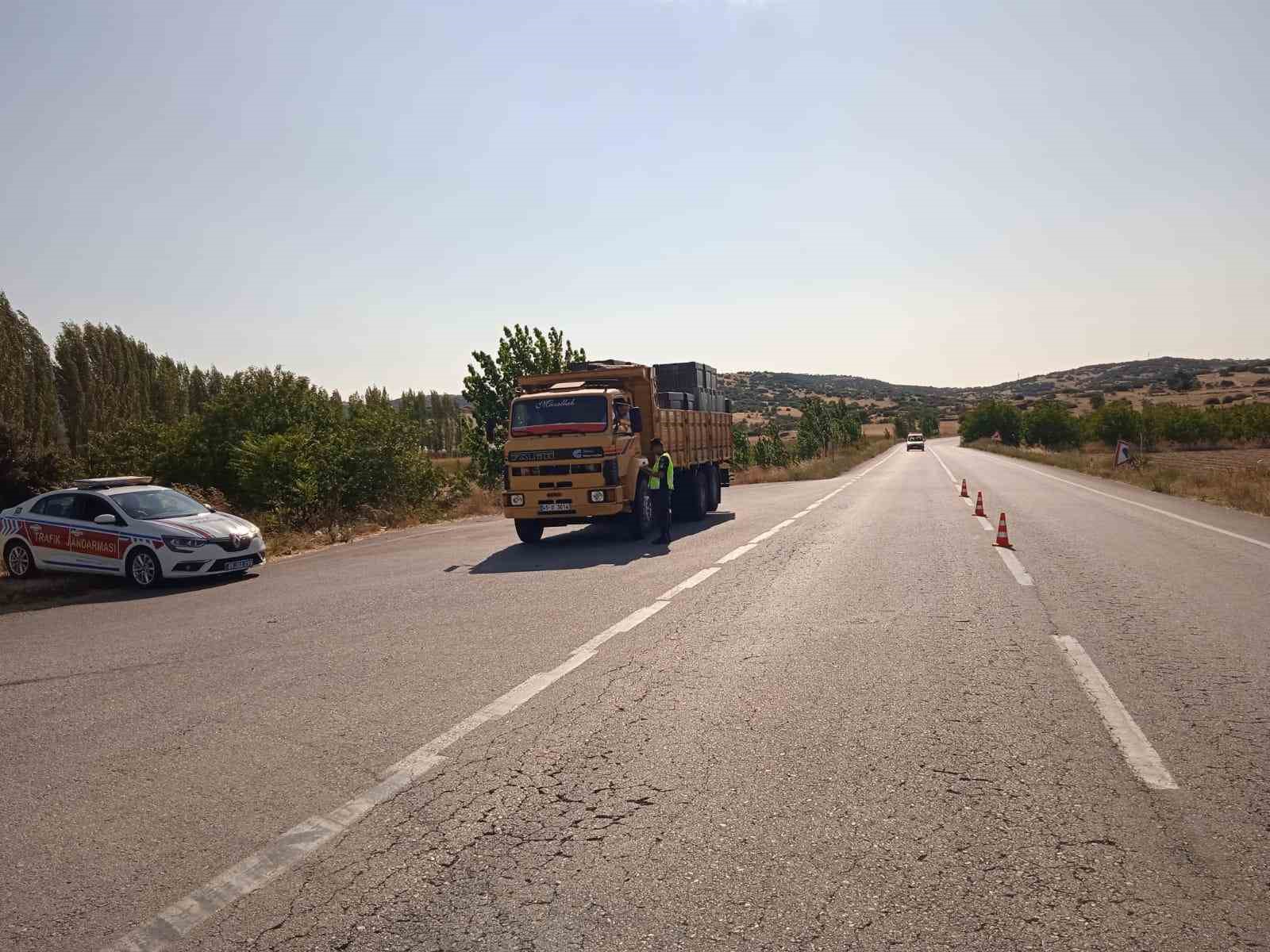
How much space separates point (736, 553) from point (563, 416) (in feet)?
14.0

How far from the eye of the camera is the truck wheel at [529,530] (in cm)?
1627

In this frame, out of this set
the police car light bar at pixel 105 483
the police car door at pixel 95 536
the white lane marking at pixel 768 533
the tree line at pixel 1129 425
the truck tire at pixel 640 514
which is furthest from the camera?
the tree line at pixel 1129 425

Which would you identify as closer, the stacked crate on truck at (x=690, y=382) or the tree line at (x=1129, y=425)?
the stacked crate on truck at (x=690, y=382)

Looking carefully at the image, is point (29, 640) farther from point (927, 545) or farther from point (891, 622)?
point (927, 545)

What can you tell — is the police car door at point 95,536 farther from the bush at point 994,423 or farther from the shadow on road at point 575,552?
the bush at point 994,423

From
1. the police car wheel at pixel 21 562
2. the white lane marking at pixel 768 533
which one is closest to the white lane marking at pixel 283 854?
the white lane marking at pixel 768 533

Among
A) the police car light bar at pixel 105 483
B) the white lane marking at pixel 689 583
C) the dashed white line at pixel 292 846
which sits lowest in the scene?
the white lane marking at pixel 689 583

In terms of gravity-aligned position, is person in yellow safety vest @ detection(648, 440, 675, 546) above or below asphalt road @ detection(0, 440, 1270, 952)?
above

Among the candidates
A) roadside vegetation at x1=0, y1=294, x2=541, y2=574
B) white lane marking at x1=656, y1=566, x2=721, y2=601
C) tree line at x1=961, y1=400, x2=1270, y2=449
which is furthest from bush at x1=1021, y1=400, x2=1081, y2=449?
white lane marking at x1=656, y1=566, x2=721, y2=601

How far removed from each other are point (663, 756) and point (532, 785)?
74 cm

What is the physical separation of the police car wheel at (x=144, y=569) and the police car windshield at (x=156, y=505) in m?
0.67

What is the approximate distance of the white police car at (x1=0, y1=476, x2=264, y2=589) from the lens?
43.3ft

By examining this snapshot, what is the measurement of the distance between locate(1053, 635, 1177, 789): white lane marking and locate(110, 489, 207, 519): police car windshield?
12.8m

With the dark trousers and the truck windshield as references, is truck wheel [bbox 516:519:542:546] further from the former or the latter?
the dark trousers
